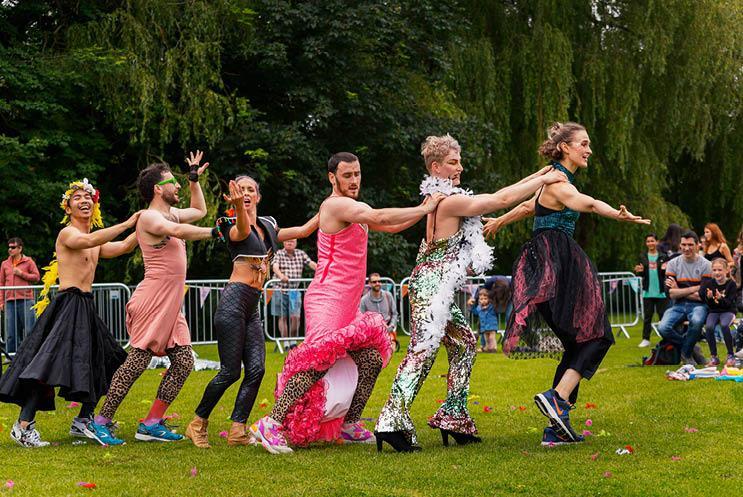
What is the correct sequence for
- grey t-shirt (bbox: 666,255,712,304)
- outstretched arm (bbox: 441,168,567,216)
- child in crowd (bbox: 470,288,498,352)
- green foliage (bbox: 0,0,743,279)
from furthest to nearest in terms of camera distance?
1. green foliage (bbox: 0,0,743,279)
2. child in crowd (bbox: 470,288,498,352)
3. grey t-shirt (bbox: 666,255,712,304)
4. outstretched arm (bbox: 441,168,567,216)

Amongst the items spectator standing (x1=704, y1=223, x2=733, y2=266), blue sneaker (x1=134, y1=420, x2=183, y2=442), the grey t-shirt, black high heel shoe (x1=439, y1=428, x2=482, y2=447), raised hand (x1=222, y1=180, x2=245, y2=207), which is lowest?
blue sneaker (x1=134, y1=420, x2=183, y2=442)

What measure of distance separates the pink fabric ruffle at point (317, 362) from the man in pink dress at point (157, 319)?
3.96 ft

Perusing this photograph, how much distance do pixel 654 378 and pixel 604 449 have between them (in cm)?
475

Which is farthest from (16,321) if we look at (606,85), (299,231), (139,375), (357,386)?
(606,85)

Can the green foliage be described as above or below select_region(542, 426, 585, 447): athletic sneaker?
above

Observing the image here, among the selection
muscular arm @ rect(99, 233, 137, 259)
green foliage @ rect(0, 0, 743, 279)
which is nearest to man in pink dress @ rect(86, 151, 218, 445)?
muscular arm @ rect(99, 233, 137, 259)

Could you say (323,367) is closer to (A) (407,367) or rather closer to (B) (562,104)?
(A) (407,367)

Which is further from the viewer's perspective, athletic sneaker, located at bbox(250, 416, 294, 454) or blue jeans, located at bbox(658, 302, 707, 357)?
blue jeans, located at bbox(658, 302, 707, 357)

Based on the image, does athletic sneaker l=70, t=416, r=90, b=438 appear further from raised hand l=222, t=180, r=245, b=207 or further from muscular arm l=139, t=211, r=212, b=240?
raised hand l=222, t=180, r=245, b=207

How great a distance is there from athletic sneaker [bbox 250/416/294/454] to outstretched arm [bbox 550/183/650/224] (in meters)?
2.63

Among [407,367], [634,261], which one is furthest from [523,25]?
[407,367]

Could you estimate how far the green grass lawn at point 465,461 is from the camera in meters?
5.79

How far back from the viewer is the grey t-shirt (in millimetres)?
13008

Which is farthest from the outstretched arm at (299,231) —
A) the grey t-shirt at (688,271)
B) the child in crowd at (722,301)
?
the grey t-shirt at (688,271)
